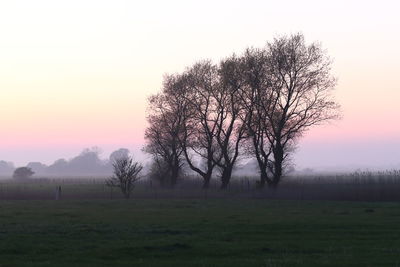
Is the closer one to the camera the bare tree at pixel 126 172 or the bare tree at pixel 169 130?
the bare tree at pixel 126 172

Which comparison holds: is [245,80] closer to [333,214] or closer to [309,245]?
[333,214]

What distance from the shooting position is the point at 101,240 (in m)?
23.0

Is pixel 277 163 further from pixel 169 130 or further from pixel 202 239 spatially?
pixel 202 239

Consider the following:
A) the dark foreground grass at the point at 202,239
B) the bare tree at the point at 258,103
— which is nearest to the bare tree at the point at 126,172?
the bare tree at the point at 258,103

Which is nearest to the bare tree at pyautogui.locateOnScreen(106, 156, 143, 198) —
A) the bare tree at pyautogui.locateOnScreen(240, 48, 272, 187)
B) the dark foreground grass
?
the bare tree at pyautogui.locateOnScreen(240, 48, 272, 187)

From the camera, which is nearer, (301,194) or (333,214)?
(333,214)

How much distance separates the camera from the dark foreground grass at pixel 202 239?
60.3ft

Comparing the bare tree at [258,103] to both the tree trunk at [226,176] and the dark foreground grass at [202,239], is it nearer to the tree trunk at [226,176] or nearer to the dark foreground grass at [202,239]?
the tree trunk at [226,176]

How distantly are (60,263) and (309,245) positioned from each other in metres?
8.34

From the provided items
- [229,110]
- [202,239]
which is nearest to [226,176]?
[229,110]

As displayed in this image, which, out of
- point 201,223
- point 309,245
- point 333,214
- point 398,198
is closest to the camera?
point 309,245

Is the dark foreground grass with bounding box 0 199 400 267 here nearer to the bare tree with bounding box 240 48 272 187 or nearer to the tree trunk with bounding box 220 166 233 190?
the bare tree with bounding box 240 48 272 187

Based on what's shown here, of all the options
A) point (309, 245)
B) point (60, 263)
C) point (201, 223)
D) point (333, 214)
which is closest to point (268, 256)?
point (309, 245)

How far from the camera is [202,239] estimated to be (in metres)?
23.4
